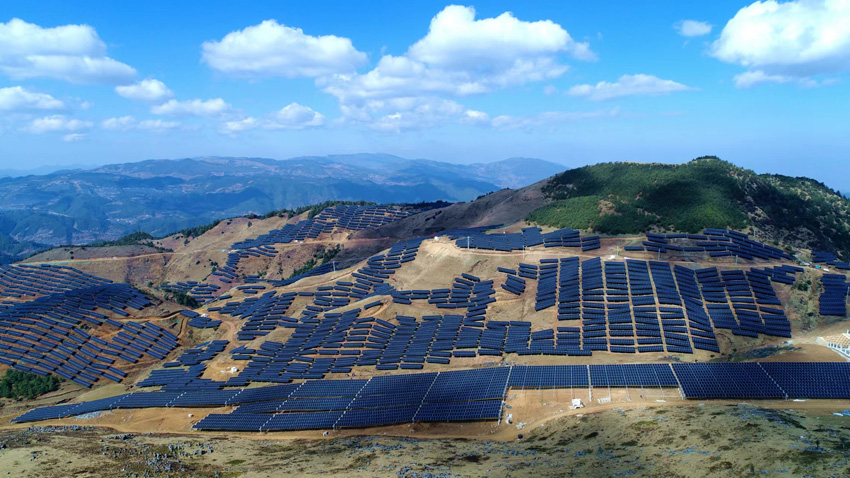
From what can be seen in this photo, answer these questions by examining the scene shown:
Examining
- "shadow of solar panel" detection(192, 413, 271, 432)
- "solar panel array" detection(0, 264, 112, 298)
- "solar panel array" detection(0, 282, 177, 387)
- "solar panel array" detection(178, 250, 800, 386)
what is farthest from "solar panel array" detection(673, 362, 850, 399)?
"solar panel array" detection(0, 264, 112, 298)

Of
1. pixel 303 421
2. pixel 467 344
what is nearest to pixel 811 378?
pixel 467 344

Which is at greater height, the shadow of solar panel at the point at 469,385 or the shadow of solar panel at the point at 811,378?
the shadow of solar panel at the point at 811,378

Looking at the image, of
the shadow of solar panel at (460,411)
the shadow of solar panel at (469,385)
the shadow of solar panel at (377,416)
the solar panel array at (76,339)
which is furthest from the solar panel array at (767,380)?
the solar panel array at (76,339)

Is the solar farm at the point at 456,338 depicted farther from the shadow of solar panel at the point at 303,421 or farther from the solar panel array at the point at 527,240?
the solar panel array at the point at 527,240

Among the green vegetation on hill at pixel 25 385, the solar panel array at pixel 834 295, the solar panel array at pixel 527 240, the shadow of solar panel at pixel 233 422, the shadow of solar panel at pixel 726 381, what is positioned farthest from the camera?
the solar panel array at pixel 527 240

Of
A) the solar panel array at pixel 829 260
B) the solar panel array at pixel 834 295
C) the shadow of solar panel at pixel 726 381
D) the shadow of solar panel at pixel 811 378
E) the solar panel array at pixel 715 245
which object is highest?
the solar panel array at pixel 715 245

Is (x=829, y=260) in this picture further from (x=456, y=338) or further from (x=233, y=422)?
(x=233, y=422)
